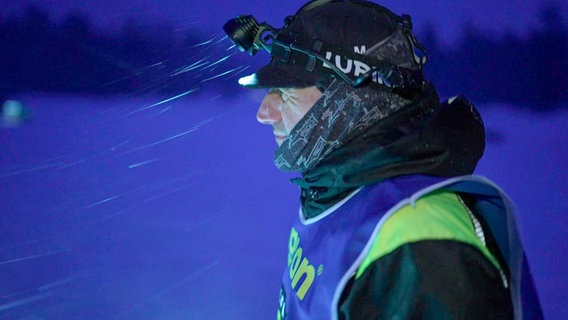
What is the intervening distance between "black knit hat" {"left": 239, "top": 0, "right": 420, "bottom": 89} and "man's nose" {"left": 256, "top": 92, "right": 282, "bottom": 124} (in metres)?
0.05

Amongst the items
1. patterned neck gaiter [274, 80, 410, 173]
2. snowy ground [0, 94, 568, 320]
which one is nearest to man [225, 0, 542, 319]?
patterned neck gaiter [274, 80, 410, 173]

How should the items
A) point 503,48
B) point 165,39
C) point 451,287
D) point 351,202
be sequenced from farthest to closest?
1. point 165,39
2. point 503,48
3. point 351,202
4. point 451,287

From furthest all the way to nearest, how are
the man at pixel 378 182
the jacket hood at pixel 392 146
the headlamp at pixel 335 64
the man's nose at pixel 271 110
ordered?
the man's nose at pixel 271 110
the headlamp at pixel 335 64
the jacket hood at pixel 392 146
the man at pixel 378 182

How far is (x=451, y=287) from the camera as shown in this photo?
1.94 feet

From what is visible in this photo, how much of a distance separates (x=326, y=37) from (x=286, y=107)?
0.17 metres

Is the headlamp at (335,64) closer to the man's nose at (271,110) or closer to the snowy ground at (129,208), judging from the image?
the man's nose at (271,110)

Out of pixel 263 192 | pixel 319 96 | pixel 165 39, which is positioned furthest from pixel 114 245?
pixel 319 96

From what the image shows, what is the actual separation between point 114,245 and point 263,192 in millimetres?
919

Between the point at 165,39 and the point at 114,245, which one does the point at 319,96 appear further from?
the point at 114,245

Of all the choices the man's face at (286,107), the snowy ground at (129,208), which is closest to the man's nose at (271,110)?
the man's face at (286,107)

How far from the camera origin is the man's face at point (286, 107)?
93cm

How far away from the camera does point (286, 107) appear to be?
38.4 inches

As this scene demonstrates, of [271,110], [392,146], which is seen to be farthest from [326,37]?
[392,146]

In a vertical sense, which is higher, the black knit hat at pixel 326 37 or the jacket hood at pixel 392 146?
the black knit hat at pixel 326 37
